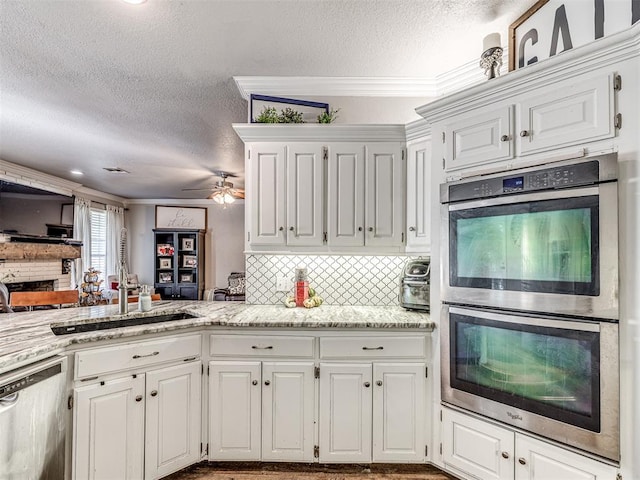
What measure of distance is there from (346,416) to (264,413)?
19.7 inches

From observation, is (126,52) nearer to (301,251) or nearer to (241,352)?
(301,251)

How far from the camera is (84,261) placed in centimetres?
627

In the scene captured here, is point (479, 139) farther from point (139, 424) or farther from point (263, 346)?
point (139, 424)

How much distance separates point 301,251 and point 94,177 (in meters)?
4.86

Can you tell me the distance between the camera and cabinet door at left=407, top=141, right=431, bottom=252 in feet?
7.38

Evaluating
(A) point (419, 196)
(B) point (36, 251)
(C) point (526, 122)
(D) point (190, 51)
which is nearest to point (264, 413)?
(A) point (419, 196)

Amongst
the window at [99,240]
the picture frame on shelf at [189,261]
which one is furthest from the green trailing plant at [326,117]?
the window at [99,240]

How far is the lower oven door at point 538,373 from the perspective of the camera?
1.35m

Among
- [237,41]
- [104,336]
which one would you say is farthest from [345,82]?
[104,336]

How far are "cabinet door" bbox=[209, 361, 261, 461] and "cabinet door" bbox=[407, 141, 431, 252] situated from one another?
4.41ft

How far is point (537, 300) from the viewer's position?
152 centimetres

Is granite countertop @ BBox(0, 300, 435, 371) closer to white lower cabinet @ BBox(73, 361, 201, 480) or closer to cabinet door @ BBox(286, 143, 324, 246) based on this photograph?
white lower cabinet @ BBox(73, 361, 201, 480)

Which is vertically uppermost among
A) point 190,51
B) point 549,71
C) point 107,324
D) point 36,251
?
point 190,51

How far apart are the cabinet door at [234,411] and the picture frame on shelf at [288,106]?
180 centimetres
